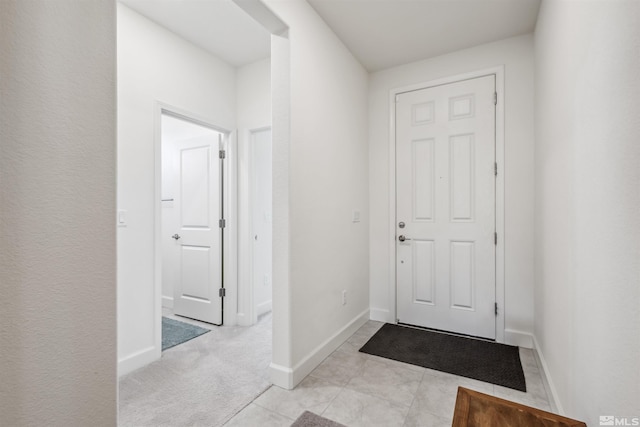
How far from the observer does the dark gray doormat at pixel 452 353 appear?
2131 millimetres

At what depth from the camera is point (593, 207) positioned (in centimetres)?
115

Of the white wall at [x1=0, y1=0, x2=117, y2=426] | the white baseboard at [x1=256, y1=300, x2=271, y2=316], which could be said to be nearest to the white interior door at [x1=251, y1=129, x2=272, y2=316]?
the white baseboard at [x1=256, y1=300, x2=271, y2=316]

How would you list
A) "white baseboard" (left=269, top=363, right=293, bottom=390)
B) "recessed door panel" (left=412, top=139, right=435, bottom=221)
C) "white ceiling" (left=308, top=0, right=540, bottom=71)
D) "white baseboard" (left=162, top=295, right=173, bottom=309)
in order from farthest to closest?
"white baseboard" (left=162, top=295, right=173, bottom=309) → "recessed door panel" (left=412, top=139, right=435, bottom=221) → "white ceiling" (left=308, top=0, right=540, bottom=71) → "white baseboard" (left=269, top=363, right=293, bottom=390)

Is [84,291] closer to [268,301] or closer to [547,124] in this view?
[547,124]

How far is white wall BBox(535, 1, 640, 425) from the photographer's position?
86 cm

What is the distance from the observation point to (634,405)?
0.83 metres

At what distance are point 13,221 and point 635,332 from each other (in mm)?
1619

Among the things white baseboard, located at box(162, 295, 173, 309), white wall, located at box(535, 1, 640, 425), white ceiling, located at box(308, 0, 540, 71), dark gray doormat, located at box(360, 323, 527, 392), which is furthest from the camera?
white baseboard, located at box(162, 295, 173, 309)

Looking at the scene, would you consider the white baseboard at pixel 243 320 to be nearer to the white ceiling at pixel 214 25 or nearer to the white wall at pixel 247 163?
the white wall at pixel 247 163

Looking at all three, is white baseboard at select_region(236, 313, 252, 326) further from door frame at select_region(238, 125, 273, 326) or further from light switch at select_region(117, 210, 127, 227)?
light switch at select_region(117, 210, 127, 227)

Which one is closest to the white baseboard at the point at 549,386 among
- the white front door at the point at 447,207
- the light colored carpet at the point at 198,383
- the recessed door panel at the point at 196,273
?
the white front door at the point at 447,207

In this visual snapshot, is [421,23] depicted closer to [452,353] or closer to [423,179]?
[423,179]

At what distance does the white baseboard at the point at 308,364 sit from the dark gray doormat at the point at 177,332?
1.17 meters

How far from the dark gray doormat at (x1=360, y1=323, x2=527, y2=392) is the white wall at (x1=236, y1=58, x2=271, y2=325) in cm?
129
